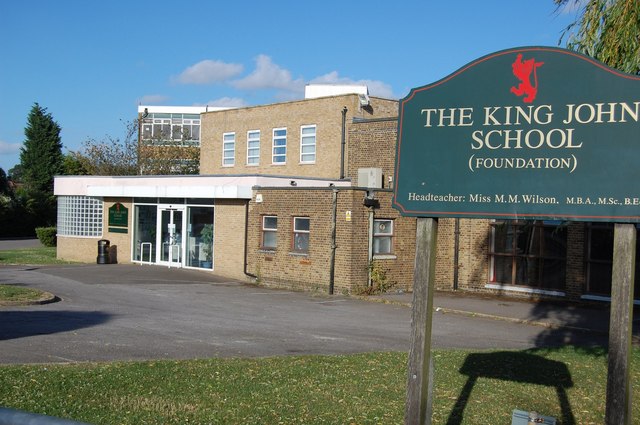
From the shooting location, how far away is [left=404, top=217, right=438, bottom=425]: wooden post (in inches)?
223

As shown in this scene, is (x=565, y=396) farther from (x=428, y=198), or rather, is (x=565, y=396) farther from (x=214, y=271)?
(x=214, y=271)

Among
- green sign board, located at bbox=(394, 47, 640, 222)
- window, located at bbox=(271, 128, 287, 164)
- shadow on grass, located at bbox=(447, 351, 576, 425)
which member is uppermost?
window, located at bbox=(271, 128, 287, 164)

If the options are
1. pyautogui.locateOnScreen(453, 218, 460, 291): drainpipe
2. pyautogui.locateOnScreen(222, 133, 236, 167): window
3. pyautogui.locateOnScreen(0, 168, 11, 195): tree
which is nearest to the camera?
pyautogui.locateOnScreen(453, 218, 460, 291): drainpipe

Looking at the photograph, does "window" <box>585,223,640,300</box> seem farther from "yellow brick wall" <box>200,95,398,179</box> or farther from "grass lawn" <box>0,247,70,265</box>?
"grass lawn" <box>0,247,70,265</box>

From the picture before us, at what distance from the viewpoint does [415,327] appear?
5.80m

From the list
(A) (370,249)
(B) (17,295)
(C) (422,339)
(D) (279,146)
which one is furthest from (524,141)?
(D) (279,146)

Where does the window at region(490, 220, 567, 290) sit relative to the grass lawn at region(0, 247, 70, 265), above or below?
above

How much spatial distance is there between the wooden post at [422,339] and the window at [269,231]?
1959 centimetres

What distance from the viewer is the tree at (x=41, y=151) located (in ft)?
232

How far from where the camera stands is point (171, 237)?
2964 cm

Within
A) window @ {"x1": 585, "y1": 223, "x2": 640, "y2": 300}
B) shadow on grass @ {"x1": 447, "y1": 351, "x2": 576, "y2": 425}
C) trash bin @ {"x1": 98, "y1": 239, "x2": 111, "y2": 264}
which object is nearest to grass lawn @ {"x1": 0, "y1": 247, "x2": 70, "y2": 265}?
trash bin @ {"x1": 98, "y1": 239, "x2": 111, "y2": 264}

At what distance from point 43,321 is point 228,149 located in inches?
839

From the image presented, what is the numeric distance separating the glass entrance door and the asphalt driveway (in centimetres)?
478

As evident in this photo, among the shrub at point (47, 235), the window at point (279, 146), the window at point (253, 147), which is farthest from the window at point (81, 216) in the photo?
the shrub at point (47, 235)
